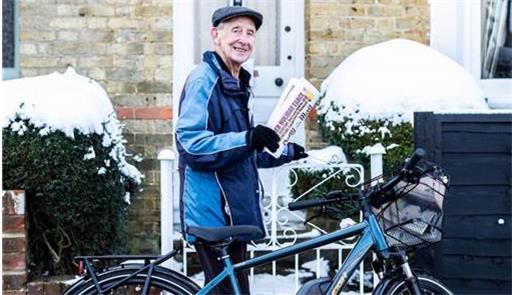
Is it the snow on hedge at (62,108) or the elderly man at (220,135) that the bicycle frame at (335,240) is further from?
the snow on hedge at (62,108)

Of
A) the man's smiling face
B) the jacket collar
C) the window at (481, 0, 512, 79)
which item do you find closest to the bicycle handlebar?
the jacket collar

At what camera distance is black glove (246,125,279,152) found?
4.23 metres

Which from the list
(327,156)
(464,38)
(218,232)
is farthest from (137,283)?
(464,38)

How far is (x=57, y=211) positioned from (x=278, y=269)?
1.56 meters

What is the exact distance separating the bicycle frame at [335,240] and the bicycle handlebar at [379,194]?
9 centimetres

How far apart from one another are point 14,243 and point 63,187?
0.44 m

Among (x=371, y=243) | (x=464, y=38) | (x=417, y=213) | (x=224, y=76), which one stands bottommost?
(x=371, y=243)

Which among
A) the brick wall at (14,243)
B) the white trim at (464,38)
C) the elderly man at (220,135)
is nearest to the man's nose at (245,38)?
the elderly man at (220,135)

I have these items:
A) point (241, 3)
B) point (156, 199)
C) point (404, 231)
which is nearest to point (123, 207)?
point (156, 199)

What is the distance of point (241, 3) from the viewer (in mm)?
7582

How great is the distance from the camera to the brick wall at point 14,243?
6.08 m

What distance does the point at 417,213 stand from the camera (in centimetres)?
442

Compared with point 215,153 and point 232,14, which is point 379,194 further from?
point 232,14

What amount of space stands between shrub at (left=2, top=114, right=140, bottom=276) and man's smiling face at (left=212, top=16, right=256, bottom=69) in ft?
6.64
